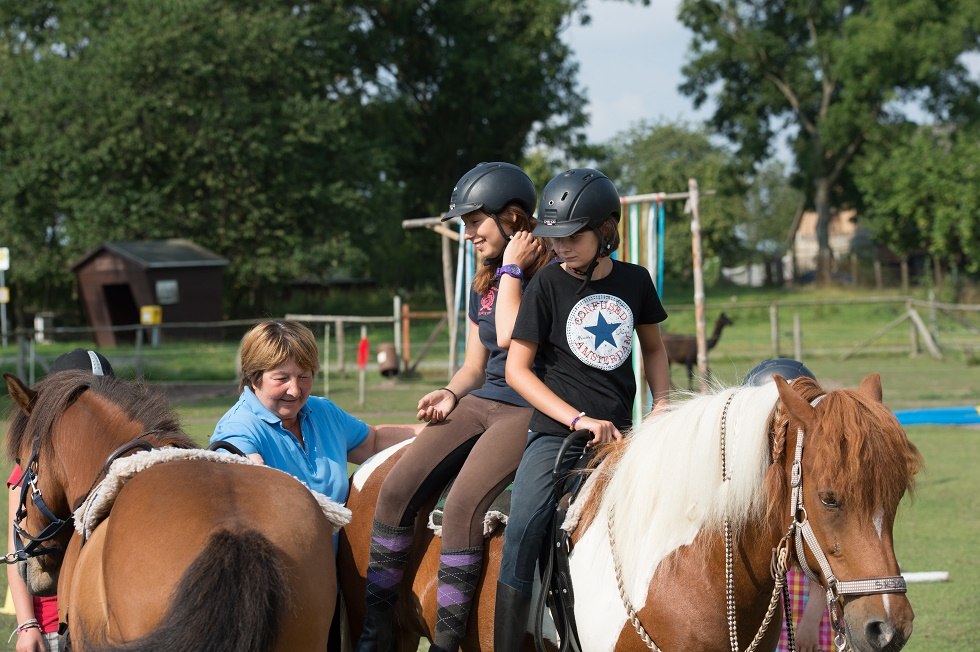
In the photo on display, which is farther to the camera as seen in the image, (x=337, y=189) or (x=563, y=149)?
(x=563, y=149)

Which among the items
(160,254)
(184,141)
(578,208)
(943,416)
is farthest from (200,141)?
(578,208)

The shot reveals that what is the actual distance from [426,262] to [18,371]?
29.1 m

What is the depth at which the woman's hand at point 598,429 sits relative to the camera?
338 cm

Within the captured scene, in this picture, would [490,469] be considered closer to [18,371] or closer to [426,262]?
[18,371]

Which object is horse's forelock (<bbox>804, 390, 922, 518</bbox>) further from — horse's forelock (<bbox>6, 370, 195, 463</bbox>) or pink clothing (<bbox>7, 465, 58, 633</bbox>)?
pink clothing (<bbox>7, 465, 58, 633</bbox>)

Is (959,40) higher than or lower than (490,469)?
higher

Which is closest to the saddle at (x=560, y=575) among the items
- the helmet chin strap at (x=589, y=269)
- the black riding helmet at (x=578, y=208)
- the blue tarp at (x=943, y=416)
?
the helmet chin strap at (x=589, y=269)

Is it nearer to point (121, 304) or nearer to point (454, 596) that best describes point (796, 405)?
point (454, 596)

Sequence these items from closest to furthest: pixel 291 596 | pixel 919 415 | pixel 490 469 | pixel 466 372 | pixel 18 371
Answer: pixel 291 596 < pixel 490 469 < pixel 466 372 < pixel 919 415 < pixel 18 371

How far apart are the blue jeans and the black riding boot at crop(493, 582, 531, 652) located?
0.09 ft

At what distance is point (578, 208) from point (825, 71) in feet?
162

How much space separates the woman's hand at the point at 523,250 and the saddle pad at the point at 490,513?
0.84 m

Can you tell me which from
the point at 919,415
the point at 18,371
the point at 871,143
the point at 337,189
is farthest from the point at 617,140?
the point at 919,415

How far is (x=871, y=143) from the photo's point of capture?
156 ft
